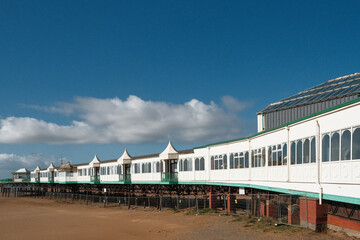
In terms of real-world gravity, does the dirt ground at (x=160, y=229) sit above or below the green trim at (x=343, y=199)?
below

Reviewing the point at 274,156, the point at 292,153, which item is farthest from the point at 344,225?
the point at 274,156

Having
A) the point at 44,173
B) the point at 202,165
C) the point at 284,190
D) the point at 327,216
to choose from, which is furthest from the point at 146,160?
the point at 44,173

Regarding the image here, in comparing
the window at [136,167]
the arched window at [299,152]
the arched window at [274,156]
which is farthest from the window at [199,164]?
the arched window at [299,152]

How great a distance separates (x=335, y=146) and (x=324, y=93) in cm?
1447

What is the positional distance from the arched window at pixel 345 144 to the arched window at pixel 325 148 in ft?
3.75

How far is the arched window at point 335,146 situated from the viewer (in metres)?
14.3

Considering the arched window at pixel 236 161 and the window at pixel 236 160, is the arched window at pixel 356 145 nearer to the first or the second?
the window at pixel 236 160

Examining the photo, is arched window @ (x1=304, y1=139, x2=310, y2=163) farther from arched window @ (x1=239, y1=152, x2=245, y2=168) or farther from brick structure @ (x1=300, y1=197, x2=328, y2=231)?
arched window @ (x1=239, y1=152, x2=245, y2=168)

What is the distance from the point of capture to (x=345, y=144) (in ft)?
45.1

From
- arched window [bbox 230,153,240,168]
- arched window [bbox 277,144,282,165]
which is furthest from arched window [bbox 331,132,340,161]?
arched window [bbox 230,153,240,168]

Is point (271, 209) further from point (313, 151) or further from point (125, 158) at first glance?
point (125, 158)

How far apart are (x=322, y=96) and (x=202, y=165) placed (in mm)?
12964

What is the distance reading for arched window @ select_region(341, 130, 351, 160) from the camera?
13530 mm

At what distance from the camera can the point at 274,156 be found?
862 inches
